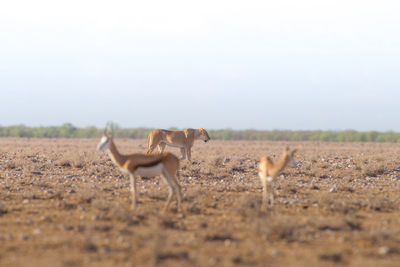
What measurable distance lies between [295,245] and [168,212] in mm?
4015

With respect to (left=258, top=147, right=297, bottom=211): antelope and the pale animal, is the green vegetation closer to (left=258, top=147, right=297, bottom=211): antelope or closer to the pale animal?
the pale animal

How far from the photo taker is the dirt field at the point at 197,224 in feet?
27.3

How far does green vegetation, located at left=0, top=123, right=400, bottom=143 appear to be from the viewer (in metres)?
75.3

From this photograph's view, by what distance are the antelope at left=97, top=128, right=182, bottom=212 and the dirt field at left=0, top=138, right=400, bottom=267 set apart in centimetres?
59

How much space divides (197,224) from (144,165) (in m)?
2.23

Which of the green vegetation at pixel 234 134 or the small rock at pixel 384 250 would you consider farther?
the green vegetation at pixel 234 134

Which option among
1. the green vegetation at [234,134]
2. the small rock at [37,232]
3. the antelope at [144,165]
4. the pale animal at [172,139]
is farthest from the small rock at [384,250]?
the green vegetation at [234,134]

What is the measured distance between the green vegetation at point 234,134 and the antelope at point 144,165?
217 ft

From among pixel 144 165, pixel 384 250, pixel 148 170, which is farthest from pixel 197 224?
pixel 384 250

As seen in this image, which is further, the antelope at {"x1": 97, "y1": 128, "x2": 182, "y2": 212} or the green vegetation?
the green vegetation

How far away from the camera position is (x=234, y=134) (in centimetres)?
8644

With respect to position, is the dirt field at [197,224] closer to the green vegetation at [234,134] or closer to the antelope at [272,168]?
the antelope at [272,168]

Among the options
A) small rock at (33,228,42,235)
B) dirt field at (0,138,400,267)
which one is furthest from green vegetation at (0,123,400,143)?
small rock at (33,228,42,235)

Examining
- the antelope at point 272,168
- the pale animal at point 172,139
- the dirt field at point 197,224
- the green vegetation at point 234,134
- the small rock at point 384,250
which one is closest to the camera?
the dirt field at point 197,224
